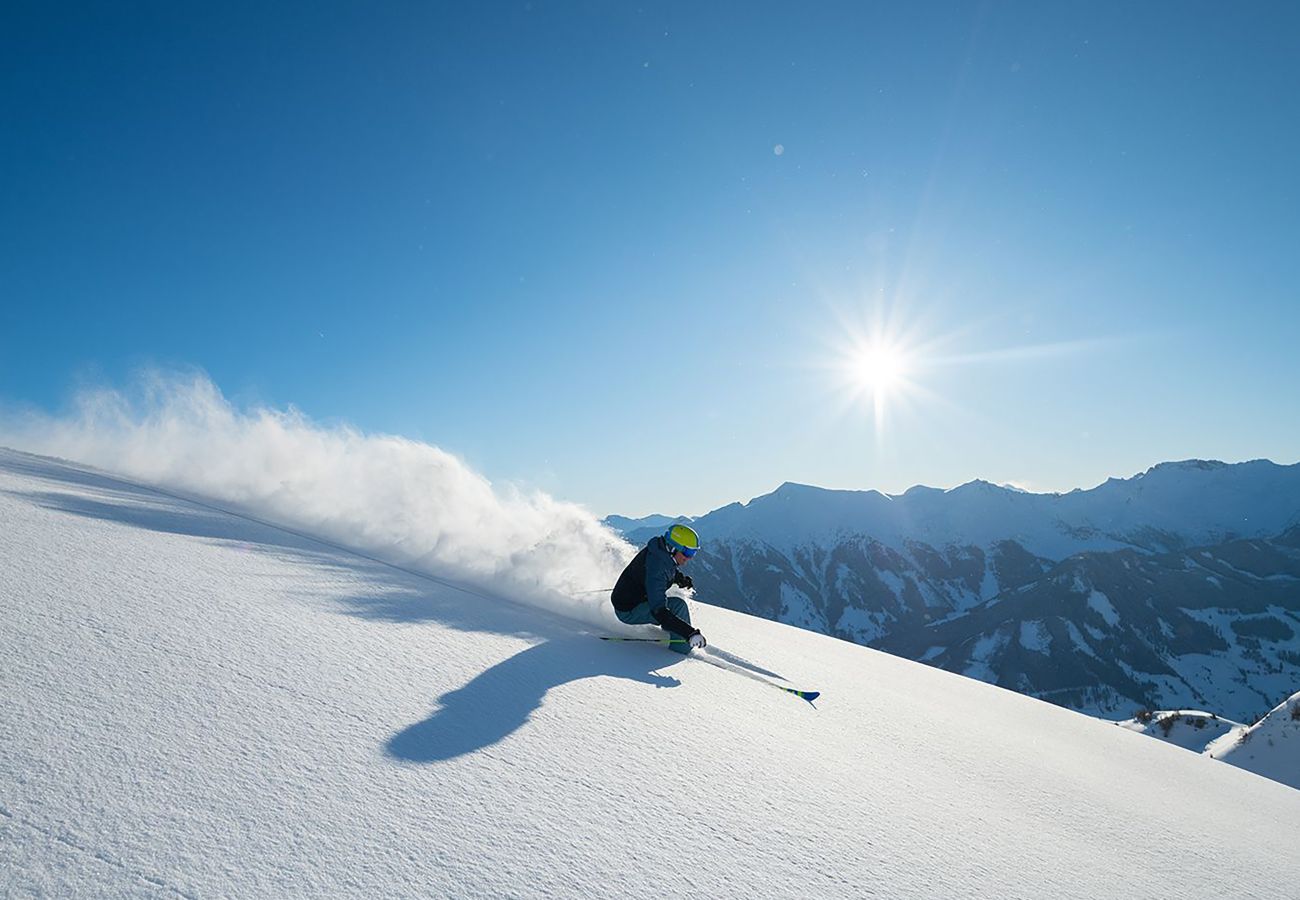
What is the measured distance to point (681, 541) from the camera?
23.9ft

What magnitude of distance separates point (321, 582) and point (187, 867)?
464 cm

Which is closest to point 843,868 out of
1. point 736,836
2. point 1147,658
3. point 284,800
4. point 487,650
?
point 736,836

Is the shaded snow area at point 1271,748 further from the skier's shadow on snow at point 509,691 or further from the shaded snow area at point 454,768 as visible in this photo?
the skier's shadow on snow at point 509,691

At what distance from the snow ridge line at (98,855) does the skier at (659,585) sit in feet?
16.7

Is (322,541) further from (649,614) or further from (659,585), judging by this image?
(659,585)

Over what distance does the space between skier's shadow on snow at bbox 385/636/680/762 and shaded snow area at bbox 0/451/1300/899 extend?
0.03 m

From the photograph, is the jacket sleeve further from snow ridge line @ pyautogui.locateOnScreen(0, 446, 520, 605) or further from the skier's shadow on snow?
snow ridge line @ pyautogui.locateOnScreen(0, 446, 520, 605)

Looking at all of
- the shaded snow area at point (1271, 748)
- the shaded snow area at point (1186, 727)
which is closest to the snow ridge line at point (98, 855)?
the shaded snow area at point (1271, 748)

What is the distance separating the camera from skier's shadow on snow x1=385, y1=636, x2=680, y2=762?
3.34m

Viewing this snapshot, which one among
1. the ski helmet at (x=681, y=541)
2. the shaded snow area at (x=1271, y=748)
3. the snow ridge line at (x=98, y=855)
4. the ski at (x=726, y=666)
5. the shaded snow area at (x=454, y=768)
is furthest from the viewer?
the shaded snow area at (x=1271, y=748)

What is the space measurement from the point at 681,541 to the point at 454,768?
175 inches

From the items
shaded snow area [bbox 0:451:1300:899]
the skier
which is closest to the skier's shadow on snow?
shaded snow area [bbox 0:451:1300:899]

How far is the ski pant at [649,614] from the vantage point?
695cm

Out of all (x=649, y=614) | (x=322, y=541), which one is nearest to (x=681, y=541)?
(x=649, y=614)
